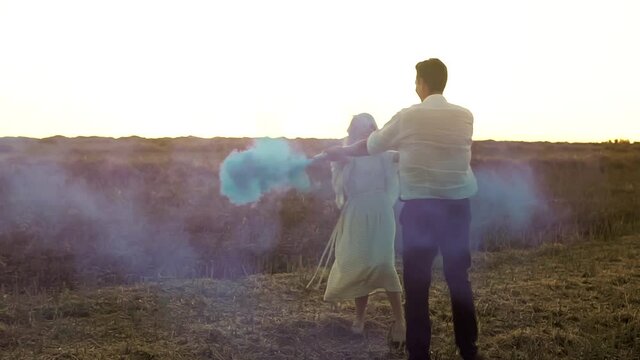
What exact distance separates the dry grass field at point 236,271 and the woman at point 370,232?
1.37ft

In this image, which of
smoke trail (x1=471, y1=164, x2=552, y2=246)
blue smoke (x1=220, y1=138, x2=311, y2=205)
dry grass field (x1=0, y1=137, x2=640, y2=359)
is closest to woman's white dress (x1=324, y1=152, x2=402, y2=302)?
dry grass field (x1=0, y1=137, x2=640, y2=359)

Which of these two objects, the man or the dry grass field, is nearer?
the man

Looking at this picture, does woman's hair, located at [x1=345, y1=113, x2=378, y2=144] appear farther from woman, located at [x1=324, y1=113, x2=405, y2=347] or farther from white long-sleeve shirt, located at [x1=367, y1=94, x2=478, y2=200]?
white long-sleeve shirt, located at [x1=367, y1=94, x2=478, y2=200]

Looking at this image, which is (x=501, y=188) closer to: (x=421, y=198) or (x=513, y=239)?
(x=513, y=239)

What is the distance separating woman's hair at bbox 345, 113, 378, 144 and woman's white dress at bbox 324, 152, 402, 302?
199mm

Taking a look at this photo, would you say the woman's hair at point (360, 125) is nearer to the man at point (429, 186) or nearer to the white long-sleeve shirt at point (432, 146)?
the man at point (429, 186)

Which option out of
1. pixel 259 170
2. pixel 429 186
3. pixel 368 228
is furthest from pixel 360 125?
pixel 429 186

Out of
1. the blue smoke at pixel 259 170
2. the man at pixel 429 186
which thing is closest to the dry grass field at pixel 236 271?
the man at pixel 429 186

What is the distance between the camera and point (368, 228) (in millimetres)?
5613

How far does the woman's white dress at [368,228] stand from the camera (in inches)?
219

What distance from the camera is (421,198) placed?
4383 mm

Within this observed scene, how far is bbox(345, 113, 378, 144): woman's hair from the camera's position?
5.48 m

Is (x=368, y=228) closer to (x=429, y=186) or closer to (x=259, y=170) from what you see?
(x=259, y=170)

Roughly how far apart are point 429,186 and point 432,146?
0.24 m
